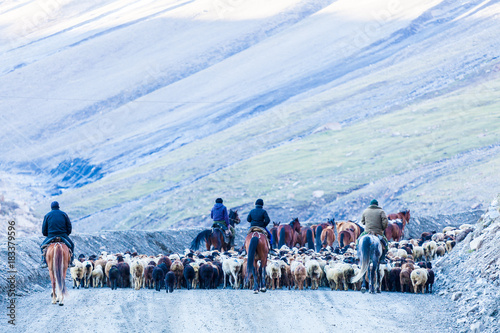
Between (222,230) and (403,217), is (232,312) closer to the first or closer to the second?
(222,230)

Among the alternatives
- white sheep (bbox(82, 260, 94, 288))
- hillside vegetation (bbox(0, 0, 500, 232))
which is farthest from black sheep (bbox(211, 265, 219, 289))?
hillside vegetation (bbox(0, 0, 500, 232))

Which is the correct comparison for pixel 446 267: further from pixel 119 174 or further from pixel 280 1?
pixel 280 1

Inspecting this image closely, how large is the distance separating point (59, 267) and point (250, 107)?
319 feet

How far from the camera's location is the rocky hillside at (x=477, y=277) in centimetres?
1249

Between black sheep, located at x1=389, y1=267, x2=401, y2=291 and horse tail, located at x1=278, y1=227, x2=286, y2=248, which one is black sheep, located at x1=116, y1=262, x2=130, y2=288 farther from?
horse tail, located at x1=278, y1=227, x2=286, y2=248

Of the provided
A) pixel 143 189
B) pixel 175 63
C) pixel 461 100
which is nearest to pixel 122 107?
pixel 175 63

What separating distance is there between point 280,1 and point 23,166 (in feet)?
273

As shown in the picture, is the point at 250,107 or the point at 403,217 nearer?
Result: the point at 403,217

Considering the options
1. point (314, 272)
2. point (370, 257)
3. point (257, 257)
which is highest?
point (257, 257)

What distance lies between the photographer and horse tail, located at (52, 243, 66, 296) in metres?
13.9

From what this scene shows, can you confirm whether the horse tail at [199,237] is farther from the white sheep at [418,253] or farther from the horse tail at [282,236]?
the white sheep at [418,253]

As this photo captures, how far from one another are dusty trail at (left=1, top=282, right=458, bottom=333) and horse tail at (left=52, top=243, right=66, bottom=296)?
376 mm

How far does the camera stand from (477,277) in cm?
1541

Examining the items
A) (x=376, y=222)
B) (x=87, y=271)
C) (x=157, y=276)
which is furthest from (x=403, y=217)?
(x=87, y=271)
